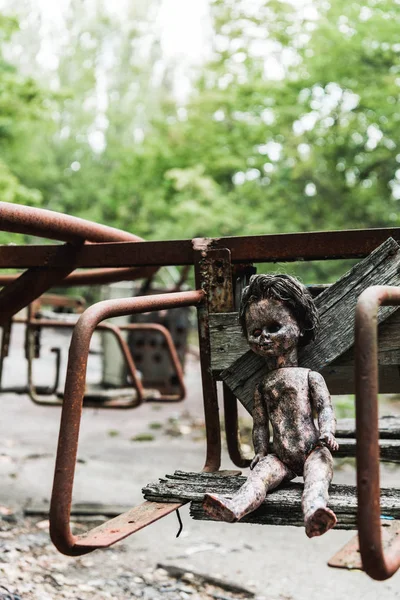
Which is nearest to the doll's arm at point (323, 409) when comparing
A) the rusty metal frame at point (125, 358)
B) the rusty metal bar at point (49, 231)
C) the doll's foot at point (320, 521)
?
the doll's foot at point (320, 521)

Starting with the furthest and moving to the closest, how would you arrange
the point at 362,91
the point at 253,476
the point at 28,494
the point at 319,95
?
the point at 319,95 → the point at 362,91 → the point at 28,494 → the point at 253,476

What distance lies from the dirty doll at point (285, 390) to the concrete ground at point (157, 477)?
167 centimetres

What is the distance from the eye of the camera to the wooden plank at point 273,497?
5.12 feet

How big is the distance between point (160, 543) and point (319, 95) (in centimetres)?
931

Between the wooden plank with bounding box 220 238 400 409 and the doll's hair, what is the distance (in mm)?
75

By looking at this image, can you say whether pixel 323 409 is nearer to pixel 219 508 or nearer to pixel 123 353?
pixel 219 508

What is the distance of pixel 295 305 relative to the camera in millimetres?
1897

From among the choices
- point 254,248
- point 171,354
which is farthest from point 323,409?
point 171,354

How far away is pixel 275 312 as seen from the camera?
74.4 inches

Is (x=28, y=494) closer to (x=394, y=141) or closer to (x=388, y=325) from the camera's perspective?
(x=388, y=325)

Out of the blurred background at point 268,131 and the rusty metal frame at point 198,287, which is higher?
the blurred background at point 268,131

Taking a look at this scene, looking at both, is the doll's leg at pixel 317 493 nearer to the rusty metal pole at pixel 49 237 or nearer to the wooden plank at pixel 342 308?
the wooden plank at pixel 342 308

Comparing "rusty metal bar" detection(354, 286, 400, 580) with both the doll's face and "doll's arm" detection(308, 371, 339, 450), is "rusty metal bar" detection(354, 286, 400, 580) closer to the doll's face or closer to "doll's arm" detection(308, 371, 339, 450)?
"doll's arm" detection(308, 371, 339, 450)

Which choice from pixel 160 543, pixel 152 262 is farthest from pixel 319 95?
pixel 152 262
